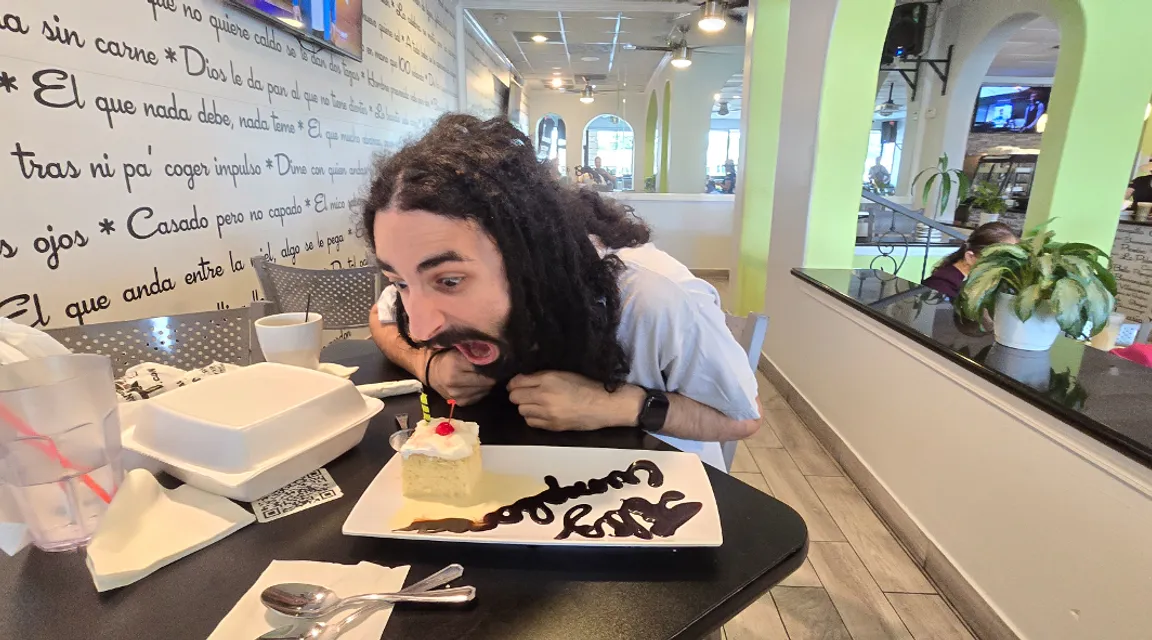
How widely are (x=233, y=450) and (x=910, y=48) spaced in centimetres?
611

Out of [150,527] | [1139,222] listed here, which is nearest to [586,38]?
[1139,222]

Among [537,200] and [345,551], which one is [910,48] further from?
[345,551]

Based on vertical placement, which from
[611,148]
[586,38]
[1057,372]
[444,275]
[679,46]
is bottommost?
[1057,372]

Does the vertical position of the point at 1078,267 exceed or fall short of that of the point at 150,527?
it exceeds it

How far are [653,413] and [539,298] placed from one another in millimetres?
277

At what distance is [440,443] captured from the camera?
2.30 feet

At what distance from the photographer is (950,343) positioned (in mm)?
1689

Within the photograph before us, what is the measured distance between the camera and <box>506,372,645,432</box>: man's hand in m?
0.91

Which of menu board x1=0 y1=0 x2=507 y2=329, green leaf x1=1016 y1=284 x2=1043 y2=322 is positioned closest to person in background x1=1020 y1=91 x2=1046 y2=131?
green leaf x1=1016 y1=284 x2=1043 y2=322

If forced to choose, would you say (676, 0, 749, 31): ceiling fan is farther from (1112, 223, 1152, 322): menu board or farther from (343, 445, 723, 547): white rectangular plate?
(343, 445, 723, 547): white rectangular plate

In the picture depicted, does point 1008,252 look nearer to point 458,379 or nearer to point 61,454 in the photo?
point 458,379

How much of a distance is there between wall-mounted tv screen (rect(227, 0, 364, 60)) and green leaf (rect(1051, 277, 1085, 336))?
2475mm

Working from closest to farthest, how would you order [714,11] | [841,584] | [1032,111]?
[841,584], [714,11], [1032,111]

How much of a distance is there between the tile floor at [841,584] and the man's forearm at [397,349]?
1.09 m
